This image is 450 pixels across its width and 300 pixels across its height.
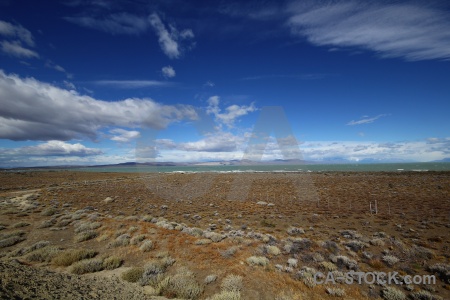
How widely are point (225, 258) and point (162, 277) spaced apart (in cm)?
318

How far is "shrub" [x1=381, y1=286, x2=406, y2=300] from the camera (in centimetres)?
724

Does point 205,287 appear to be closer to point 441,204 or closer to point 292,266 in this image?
point 292,266

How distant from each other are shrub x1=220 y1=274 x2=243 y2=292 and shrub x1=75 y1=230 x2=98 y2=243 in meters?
9.76

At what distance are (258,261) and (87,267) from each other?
296 inches

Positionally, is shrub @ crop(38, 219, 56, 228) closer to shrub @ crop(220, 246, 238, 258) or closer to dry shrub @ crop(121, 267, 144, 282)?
dry shrub @ crop(121, 267, 144, 282)

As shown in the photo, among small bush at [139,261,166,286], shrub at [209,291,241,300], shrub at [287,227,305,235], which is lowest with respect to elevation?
shrub at [287,227,305,235]

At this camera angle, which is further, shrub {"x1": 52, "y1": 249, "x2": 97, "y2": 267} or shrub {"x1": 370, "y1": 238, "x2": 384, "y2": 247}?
shrub {"x1": 370, "y1": 238, "x2": 384, "y2": 247}

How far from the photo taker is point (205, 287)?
25.6 feet

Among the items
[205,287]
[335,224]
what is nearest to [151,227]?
[205,287]

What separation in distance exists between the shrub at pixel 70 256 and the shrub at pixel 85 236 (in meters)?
2.30

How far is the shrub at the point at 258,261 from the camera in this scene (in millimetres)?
9430

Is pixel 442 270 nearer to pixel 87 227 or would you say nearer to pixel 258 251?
pixel 258 251

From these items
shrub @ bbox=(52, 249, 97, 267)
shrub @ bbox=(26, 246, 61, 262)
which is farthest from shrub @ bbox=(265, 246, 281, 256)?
shrub @ bbox=(26, 246, 61, 262)

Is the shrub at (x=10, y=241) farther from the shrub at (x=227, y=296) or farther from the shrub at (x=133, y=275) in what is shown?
the shrub at (x=227, y=296)
